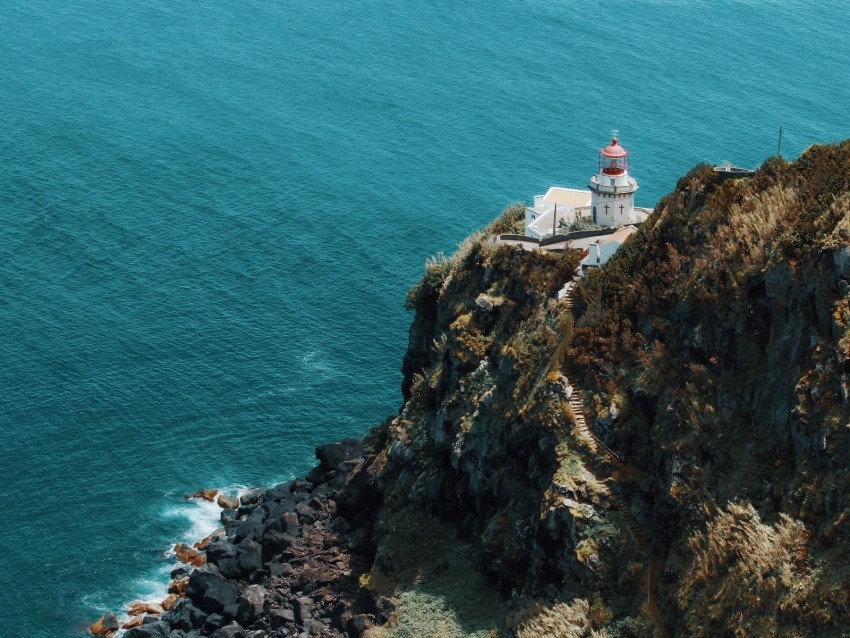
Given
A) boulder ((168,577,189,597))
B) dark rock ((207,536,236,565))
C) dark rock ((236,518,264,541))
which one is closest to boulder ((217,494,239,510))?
dark rock ((236,518,264,541))

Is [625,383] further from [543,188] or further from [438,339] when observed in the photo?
[543,188]

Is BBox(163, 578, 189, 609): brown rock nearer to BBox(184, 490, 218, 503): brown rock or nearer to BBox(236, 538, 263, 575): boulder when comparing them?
BBox(236, 538, 263, 575): boulder

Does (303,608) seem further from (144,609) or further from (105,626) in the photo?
(105,626)

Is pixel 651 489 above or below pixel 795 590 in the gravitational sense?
above

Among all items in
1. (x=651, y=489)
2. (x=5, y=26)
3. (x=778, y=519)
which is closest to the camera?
(x=778, y=519)

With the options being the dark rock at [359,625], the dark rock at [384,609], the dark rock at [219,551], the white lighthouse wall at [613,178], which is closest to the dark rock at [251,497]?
the dark rock at [219,551]

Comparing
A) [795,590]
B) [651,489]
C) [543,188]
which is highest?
[543,188]

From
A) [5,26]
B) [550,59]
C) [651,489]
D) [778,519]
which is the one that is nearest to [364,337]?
[651,489]

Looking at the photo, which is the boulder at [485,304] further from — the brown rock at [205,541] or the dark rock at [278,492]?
the brown rock at [205,541]
